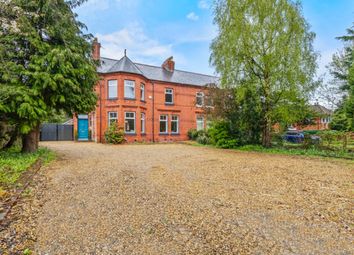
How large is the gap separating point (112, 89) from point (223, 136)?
386 inches

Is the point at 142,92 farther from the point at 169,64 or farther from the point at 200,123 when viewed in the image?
the point at 200,123

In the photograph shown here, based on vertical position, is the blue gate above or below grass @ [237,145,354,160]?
above

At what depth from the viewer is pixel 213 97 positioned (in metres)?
13.2

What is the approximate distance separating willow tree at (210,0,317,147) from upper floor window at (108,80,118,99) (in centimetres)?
903

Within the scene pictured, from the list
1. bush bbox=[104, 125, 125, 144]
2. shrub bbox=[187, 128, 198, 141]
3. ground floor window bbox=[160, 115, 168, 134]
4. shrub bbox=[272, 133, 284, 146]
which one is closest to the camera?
shrub bbox=[272, 133, 284, 146]

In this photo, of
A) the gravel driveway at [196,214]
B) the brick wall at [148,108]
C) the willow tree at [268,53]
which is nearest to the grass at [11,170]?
the gravel driveway at [196,214]

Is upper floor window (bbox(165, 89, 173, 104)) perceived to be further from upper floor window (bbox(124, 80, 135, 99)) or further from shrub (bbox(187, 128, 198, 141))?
upper floor window (bbox(124, 80, 135, 99))

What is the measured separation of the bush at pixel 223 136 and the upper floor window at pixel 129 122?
284 inches

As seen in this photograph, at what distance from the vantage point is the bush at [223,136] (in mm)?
13906

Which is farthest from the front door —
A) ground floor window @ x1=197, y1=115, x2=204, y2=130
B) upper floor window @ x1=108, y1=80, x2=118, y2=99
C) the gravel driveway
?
the gravel driveway

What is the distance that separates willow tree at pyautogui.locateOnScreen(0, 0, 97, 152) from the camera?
24.6 ft

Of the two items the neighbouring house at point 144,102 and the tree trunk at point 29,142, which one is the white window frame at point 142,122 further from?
the tree trunk at point 29,142

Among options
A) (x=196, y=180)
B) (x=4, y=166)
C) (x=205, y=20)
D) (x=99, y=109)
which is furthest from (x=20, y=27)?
(x=99, y=109)

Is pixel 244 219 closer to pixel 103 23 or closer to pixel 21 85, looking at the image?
pixel 21 85
